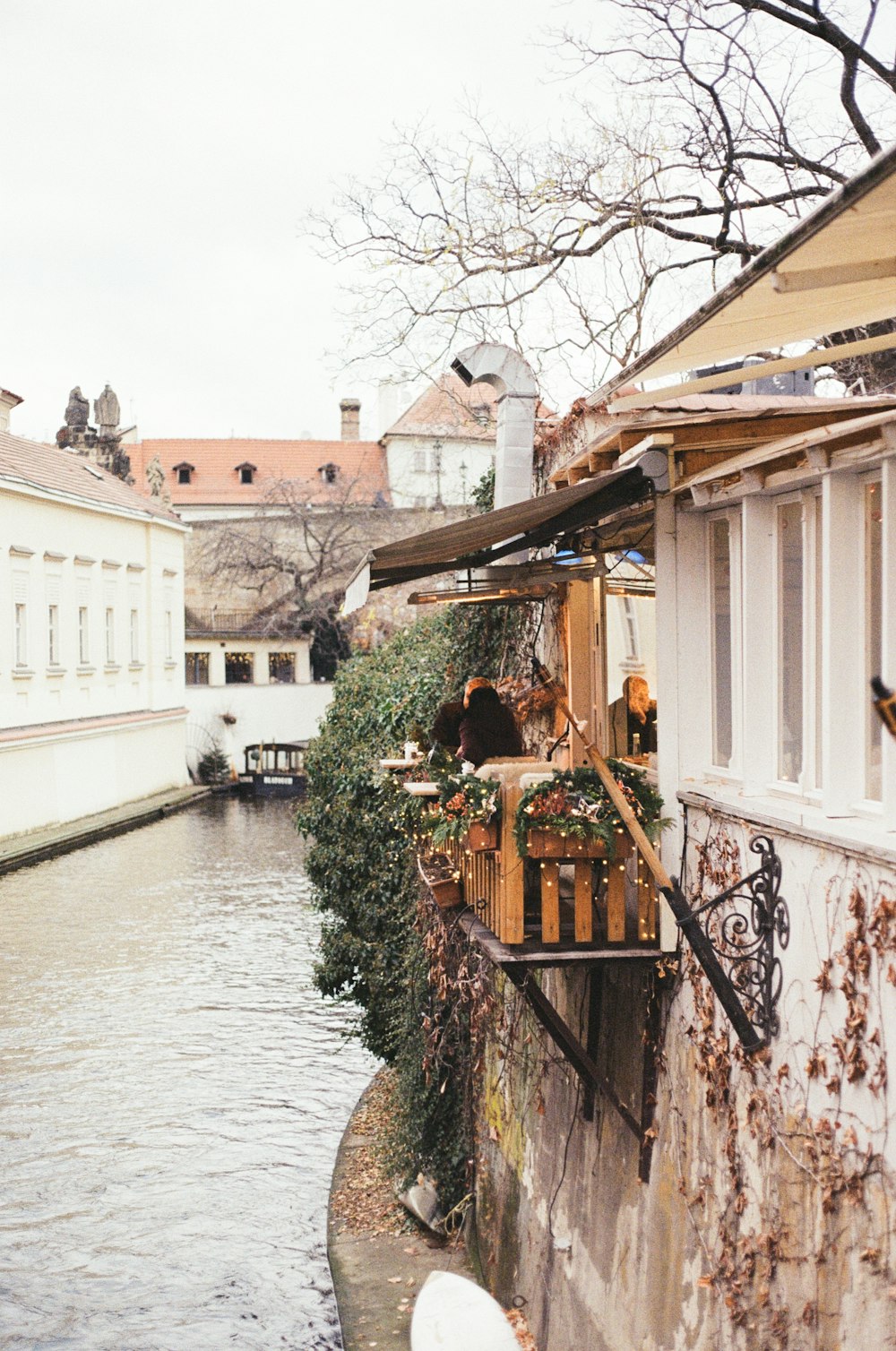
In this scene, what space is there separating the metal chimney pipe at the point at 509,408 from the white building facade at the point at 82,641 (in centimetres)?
2034

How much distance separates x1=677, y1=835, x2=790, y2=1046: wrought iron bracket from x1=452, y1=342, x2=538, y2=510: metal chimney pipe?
566cm

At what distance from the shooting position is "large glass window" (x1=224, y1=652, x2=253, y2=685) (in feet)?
158

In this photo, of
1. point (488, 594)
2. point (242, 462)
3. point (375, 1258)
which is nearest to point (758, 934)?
point (488, 594)

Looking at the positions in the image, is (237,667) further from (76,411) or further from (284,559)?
(76,411)

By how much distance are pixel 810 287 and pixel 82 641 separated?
109 feet

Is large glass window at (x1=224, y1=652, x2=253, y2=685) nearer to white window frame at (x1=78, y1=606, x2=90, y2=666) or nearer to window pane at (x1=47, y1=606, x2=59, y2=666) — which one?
white window frame at (x1=78, y1=606, x2=90, y2=666)

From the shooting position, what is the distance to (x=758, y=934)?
16.6ft

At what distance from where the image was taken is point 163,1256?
1062 cm

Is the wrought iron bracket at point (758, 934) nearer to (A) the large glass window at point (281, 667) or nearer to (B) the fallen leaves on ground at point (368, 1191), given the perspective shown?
(B) the fallen leaves on ground at point (368, 1191)

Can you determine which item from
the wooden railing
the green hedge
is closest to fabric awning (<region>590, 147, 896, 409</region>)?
the wooden railing

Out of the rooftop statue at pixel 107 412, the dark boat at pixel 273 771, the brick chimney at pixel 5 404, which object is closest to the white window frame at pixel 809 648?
the dark boat at pixel 273 771

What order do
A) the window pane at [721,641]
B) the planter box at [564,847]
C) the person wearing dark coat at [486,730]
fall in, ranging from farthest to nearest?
the person wearing dark coat at [486,730] → the planter box at [564,847] → the window pane at [721,641]

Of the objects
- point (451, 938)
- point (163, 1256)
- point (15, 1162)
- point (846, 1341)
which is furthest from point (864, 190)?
point (15, 1162)

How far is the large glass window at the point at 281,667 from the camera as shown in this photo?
157 ft
